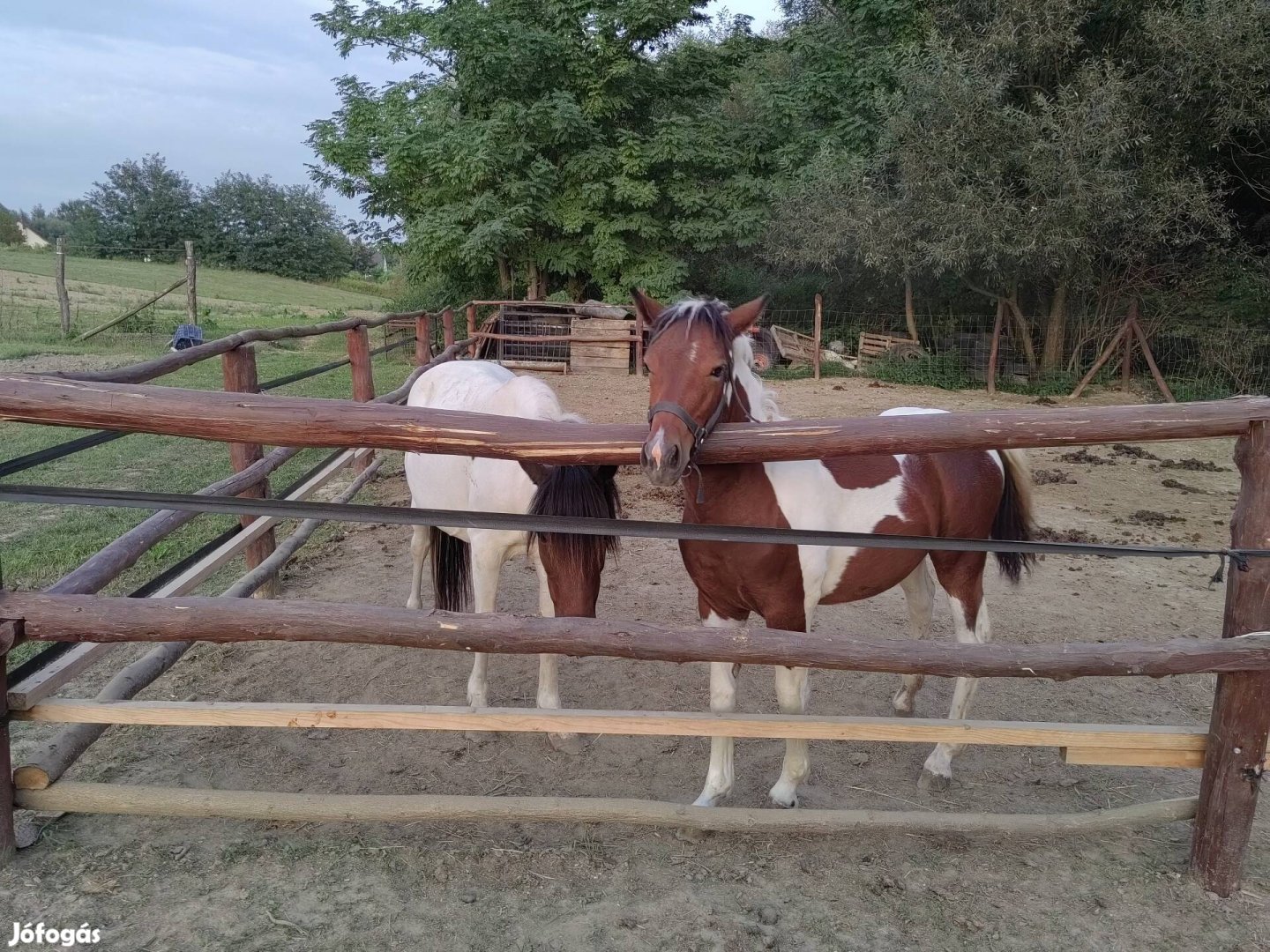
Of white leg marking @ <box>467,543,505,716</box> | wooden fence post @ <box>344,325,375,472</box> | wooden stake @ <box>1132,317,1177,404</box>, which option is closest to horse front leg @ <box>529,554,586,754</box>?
white leg marking @ <box>467,543,505,716</box>

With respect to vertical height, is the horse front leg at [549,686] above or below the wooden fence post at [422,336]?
below

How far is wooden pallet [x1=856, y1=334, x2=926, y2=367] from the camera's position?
17062mm

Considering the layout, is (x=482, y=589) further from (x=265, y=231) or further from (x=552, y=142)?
(x=265, y=231)

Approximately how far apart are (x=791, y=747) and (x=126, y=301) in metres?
25.1

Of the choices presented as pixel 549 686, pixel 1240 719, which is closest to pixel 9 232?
pixel 549 686

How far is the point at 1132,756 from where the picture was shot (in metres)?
2.47

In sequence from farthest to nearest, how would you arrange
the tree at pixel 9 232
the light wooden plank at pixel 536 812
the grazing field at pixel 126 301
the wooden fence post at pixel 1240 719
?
the tree at pixel 9 232, the grazing field at pixel 126 301, the light wooden plank at pixel 536 812, the wooden fence post at pixel 1240 719

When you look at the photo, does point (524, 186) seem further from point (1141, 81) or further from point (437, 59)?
point (1141, 81)

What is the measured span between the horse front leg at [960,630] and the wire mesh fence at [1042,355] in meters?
8.49

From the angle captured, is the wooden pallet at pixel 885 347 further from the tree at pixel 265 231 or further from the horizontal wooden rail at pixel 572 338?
the tree at pixel 265 231

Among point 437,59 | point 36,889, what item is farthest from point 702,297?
point 437,59

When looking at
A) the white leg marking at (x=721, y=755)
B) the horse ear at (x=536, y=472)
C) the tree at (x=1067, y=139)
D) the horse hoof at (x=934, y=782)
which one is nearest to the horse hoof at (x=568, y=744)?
the white leg marking at (x=721, y=755)

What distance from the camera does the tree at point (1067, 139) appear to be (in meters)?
11.6

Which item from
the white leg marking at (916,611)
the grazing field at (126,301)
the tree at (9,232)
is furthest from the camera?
the tree at (9,232)
